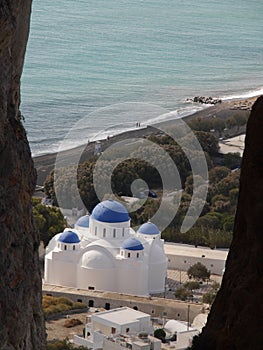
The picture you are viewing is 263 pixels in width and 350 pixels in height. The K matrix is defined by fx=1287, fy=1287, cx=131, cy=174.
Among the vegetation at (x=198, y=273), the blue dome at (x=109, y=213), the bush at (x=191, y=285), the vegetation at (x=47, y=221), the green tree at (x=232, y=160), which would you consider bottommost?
the bush at (x=191, y=285)

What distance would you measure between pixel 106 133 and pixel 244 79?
787 inches

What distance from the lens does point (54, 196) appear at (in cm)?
3488

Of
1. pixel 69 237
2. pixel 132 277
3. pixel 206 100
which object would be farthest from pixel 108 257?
pixel 206 100

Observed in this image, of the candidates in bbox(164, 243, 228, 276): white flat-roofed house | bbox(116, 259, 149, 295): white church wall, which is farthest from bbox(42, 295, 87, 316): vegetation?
bbox(164, 243, 228, 276): white flat-roofed house

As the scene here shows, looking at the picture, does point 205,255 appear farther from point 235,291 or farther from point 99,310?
point 235,291

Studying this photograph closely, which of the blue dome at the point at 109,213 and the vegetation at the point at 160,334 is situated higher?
the blue dome at the point at 109,213

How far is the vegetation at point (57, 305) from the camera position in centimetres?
2506

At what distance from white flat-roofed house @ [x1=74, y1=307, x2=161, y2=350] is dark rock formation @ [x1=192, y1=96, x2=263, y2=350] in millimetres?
14566

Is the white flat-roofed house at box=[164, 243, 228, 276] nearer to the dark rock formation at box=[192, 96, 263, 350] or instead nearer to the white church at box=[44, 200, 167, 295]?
the white church at box=[44, 200, 167, 295]

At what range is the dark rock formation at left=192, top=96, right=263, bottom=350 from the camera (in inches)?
283

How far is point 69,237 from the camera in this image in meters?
27.9

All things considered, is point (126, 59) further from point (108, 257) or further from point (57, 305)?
point (57, 305)

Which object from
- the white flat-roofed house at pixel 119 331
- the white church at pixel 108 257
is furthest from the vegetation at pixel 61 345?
the white church at pixel 108 257

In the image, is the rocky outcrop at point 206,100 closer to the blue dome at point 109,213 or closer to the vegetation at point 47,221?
the vegetation at point 47,221
